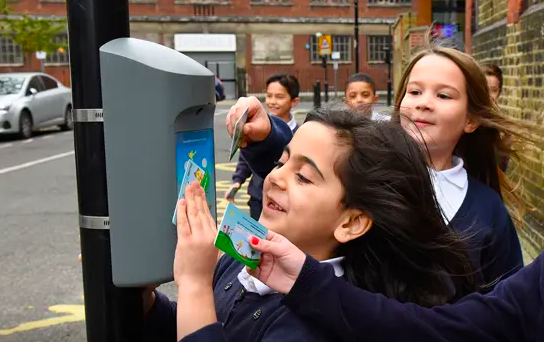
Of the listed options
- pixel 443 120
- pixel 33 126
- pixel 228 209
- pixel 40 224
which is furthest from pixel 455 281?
pixel 33 126

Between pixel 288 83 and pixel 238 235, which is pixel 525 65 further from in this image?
pixel 238 235

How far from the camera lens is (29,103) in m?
15.7

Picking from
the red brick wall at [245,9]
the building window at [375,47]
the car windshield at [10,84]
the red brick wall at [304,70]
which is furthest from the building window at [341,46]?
the car windshield at [10,84]

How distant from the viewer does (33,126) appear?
16.2 meters

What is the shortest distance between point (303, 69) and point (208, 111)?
37.4m

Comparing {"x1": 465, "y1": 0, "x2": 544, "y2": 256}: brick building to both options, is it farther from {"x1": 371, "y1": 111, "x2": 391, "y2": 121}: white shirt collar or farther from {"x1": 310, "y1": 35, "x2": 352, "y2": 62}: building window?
{"x1": 310, "y1": 35, "x2": 352, "y2": 62}: building window

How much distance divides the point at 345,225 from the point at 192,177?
1.31ft

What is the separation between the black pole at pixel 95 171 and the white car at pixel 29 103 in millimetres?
13435

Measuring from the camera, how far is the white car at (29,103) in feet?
49.1

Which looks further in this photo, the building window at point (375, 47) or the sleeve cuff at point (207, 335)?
the building window at point (375, 47)

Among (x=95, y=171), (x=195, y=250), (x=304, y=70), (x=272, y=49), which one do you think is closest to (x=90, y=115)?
(x=95, y=171)

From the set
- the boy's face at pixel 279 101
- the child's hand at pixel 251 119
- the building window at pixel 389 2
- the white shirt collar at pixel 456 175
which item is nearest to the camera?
the child's hand at pixel 251 119

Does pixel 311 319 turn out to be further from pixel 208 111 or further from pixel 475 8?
pixel 475 8

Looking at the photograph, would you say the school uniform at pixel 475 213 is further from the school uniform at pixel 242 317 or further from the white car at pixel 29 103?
the white car at pixel 29 103
